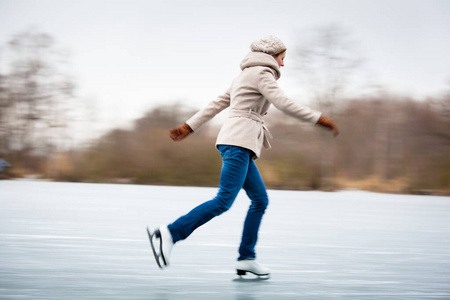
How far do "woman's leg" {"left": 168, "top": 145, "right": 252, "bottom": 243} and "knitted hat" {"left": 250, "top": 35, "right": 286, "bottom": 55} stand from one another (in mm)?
631

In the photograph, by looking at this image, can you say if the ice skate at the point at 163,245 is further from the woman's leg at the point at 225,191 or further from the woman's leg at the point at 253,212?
the woman's leg at the point at 253,212

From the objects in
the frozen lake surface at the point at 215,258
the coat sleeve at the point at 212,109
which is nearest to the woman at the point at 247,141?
the coat sleeve at the point at 212,109

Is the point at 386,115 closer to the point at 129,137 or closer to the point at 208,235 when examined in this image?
the point at 129,137

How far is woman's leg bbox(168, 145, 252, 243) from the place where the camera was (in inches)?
115

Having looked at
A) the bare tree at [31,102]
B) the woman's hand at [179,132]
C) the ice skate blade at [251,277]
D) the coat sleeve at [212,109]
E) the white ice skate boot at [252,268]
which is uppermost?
the bare tree at [31,102]

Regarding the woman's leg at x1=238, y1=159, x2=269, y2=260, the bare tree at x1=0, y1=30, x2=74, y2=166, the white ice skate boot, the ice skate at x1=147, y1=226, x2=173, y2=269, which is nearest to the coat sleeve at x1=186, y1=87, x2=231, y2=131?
the woman's leg at x1=238, y1=159, x2=269, y2=260

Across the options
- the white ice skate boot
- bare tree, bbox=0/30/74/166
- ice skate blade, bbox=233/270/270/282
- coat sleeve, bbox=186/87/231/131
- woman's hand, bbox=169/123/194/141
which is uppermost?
bare tree, bbox=0/30/74/166

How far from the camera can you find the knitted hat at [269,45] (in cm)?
305

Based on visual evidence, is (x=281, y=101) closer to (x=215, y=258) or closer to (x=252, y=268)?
(x=252, y=268)

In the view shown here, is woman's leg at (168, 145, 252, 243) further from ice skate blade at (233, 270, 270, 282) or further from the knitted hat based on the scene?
the knitted hat

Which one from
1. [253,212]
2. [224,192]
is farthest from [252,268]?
[224,192]

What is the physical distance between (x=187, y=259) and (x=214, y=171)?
13.0 m

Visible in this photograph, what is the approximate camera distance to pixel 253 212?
312 cm

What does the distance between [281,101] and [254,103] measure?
0.65 feet
